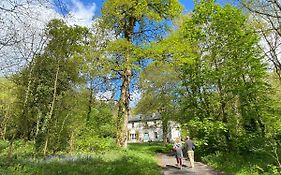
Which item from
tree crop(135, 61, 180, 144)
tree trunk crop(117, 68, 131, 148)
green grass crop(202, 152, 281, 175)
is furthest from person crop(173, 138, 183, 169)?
tree crop(135, 61, 180, 144)

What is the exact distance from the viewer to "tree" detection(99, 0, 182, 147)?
19.2 m

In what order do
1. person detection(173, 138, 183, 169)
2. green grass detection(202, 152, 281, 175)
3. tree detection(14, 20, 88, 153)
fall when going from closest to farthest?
green grass detection(202, 152, 281, 175) → person detection(173, 138, 183, 169) → tree detection(14, 20, 88, 153)

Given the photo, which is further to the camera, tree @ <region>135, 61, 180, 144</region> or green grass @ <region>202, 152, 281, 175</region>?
tree @ <region>135, 61, 180, 144</region>

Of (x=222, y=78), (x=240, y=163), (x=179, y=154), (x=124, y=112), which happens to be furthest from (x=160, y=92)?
(x=240, y=163)

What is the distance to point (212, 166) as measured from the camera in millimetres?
18438

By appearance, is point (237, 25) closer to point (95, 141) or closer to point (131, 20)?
point (131, 20)

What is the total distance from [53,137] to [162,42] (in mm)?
8542

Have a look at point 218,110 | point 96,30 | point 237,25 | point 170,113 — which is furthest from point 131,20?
point 170,113

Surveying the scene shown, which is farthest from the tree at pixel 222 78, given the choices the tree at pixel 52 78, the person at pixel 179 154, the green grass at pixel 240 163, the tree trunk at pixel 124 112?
the tree at pixel 52 78

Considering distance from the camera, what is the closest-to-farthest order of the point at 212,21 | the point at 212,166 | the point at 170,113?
the point at 212,166
the point at 212,21
the point at 170,113

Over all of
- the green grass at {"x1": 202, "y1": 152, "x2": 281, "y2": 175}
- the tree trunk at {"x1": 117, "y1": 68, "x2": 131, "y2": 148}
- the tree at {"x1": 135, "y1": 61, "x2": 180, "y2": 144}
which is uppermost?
the tree at {"x1": 135, "y1": 61, "x2": 180, "y2": 144}

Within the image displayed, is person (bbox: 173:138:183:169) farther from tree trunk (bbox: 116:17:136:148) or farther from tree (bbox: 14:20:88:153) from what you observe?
tree (bbox: 14:20:88:153)

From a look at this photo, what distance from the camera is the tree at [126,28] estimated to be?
19.2m

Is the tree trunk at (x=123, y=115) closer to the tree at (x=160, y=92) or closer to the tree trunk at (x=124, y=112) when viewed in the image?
the tree trunk at (x=124, y=112)
